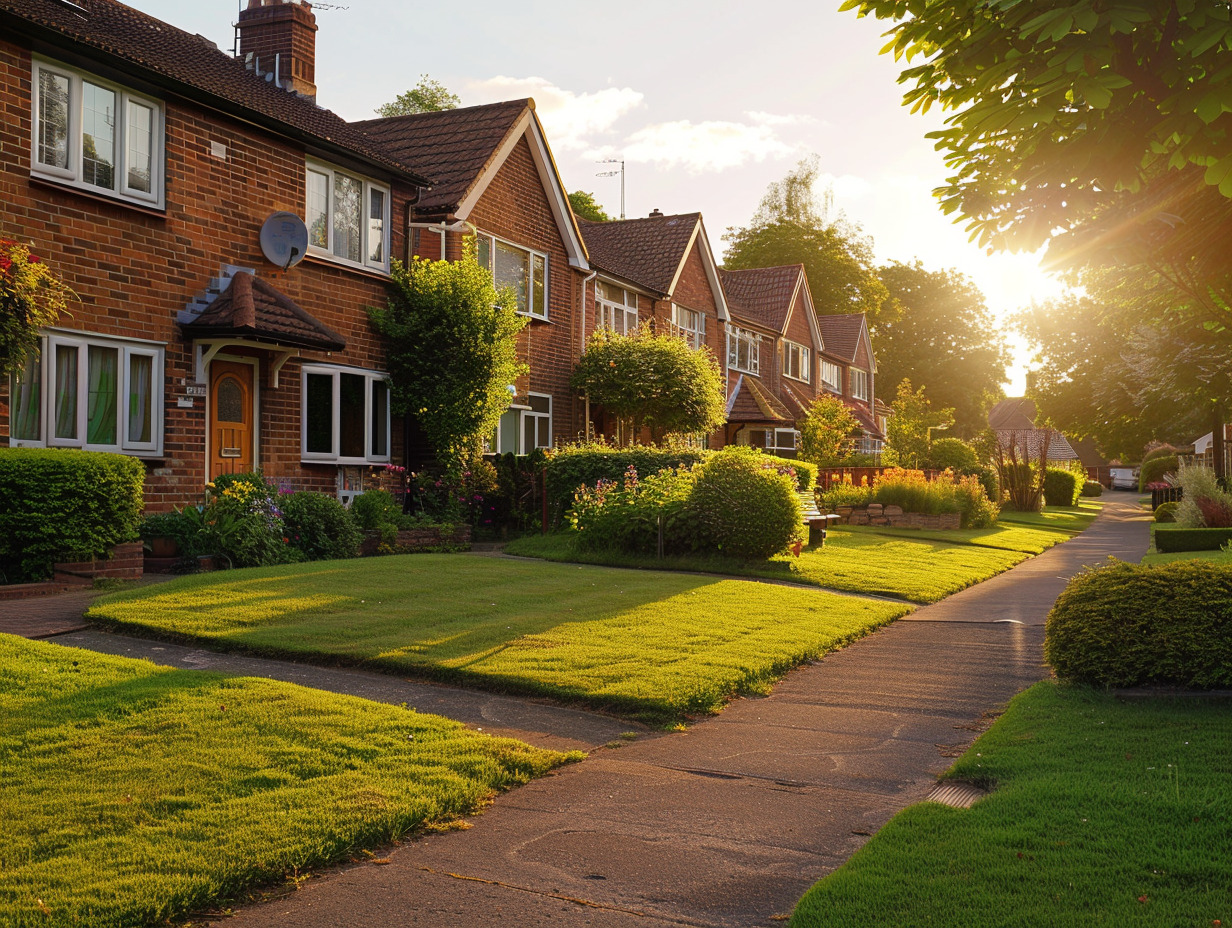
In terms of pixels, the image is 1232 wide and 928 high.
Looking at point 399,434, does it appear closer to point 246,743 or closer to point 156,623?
point 156,623

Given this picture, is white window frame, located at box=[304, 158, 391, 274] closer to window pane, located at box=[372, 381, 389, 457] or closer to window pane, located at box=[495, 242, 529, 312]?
window pane, located at box=[372, 381, 389, 457]

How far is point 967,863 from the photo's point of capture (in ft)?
14.5

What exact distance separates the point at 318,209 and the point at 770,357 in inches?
1129

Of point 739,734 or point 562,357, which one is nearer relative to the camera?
point 739,734

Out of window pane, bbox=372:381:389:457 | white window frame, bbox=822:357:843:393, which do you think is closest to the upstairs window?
window pane, bbox=372:381:389:457

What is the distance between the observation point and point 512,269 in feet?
78.1

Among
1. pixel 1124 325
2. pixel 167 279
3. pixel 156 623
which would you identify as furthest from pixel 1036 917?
pixel 1124 325

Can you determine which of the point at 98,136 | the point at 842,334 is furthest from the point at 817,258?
the point at 98,136

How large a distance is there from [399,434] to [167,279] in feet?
19.4

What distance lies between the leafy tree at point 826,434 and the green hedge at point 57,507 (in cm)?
2608

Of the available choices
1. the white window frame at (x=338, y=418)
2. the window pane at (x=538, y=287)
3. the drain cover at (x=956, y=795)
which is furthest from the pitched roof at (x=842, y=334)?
the drain cover at (x=956, y=795)

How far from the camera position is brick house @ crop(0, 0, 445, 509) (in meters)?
13.6

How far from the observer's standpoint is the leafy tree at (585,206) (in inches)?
2251

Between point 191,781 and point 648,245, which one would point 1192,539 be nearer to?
point 191,781
